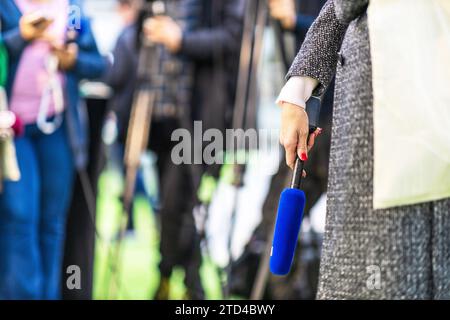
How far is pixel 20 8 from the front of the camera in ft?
8.77

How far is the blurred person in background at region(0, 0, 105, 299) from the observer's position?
268 cm

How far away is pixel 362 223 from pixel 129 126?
1745 millimetres

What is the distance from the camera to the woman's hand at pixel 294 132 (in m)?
1.26

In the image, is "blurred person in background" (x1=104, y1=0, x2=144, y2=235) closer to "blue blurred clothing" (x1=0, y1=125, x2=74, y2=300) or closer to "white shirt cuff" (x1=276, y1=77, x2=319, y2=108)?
"blue blurred clothing" (x1=0, y1=125, x2=74, y2=300)

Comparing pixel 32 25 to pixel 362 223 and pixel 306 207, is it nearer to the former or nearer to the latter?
pixel 306 207

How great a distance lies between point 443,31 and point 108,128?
1.80m

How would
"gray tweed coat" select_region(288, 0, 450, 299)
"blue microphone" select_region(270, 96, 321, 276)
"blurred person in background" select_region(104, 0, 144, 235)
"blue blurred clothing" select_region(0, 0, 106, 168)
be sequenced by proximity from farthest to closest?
"blurred person in background" select_region(104, 0, 144, 235)
"blue blurred clothing" select_region(0, 0, 106, 168)
"blue microphone" select_region(270, 96, 321, 276)
"gray tweed coat" select_region(288, 0, 450, 299)

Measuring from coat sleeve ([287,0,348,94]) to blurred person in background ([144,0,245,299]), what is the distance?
4.93 ft

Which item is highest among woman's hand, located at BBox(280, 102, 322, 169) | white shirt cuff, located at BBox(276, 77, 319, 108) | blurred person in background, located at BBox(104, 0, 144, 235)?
blurred person in background, located at BBox(104, 0, 144, 235)

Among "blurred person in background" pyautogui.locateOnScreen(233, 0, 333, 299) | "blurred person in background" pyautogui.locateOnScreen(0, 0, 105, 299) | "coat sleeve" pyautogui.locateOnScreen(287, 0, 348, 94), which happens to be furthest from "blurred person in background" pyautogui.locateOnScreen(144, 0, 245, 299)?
"coat sleeve" pyautogui.locateOnScreen(287, 0, 348, 94)

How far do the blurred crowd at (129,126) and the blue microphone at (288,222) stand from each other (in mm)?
1534

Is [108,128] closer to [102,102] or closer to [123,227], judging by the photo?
[102,102]
